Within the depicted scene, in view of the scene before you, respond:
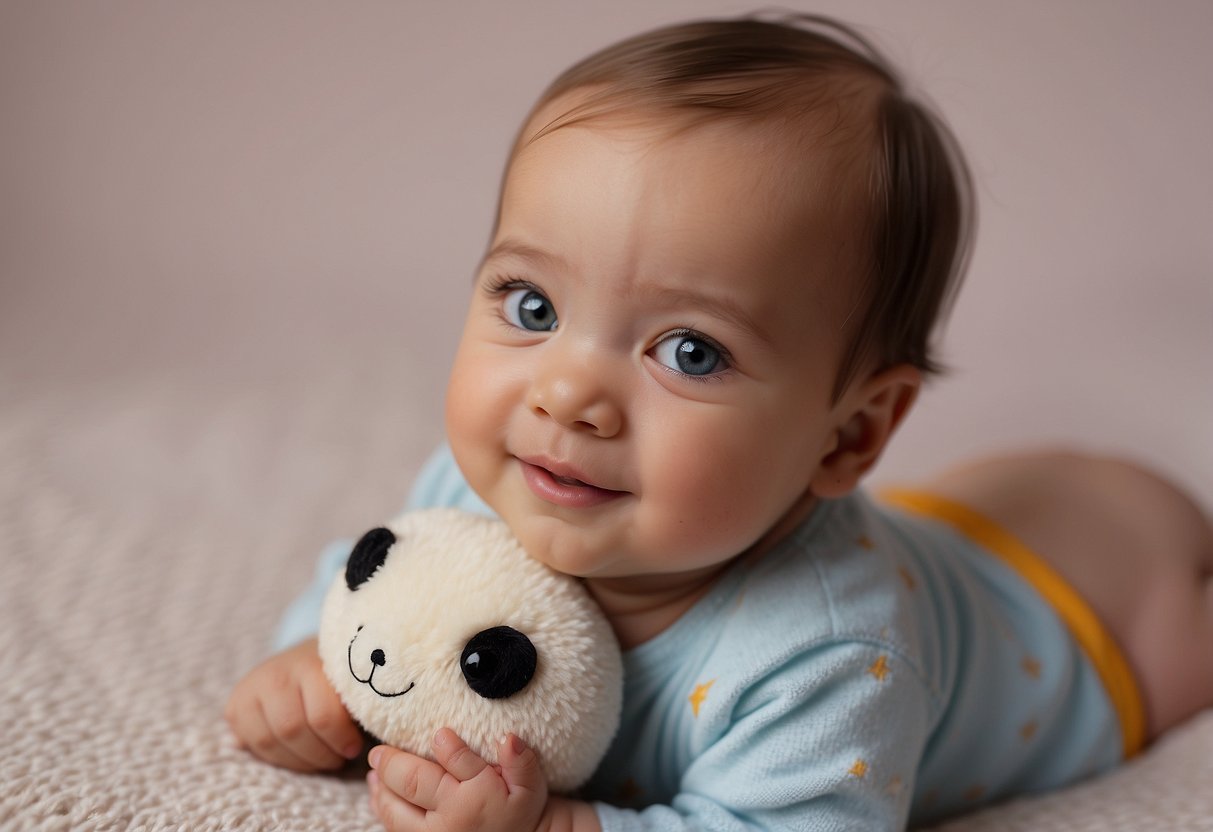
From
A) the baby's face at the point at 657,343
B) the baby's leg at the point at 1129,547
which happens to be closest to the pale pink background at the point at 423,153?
the baby's leg at the point at 1129,547

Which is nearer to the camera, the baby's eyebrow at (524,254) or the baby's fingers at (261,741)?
the baby's eyebrow at (524,254)

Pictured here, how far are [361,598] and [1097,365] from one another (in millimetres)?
1617

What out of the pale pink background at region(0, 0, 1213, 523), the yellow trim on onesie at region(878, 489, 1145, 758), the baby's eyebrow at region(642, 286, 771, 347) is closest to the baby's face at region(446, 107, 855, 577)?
the baby's eyebrow at region(642, 286, 771, 347)

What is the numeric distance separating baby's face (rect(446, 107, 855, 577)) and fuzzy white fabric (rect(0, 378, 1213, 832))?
30cm

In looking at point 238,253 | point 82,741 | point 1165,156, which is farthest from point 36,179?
point 1165,156

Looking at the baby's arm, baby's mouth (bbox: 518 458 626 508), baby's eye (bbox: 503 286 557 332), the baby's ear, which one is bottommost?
the baby's arm

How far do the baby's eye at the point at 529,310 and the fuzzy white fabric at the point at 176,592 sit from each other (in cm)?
38

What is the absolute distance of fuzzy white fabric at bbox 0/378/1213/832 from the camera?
977mm

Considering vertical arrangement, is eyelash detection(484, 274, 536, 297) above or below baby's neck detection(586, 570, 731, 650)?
above

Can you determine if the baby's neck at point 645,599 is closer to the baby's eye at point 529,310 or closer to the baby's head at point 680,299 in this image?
the baby's head at point 680,299

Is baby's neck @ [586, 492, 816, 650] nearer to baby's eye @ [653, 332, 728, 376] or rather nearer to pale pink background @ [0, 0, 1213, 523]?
baby's eye @ [653, 332, 728, 376]

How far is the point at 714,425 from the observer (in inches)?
36.4

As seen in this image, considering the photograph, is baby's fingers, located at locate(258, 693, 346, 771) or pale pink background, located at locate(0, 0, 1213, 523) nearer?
baby's fingers, located at locate(258, 693, 346, 771)

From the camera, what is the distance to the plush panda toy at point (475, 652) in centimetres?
92
